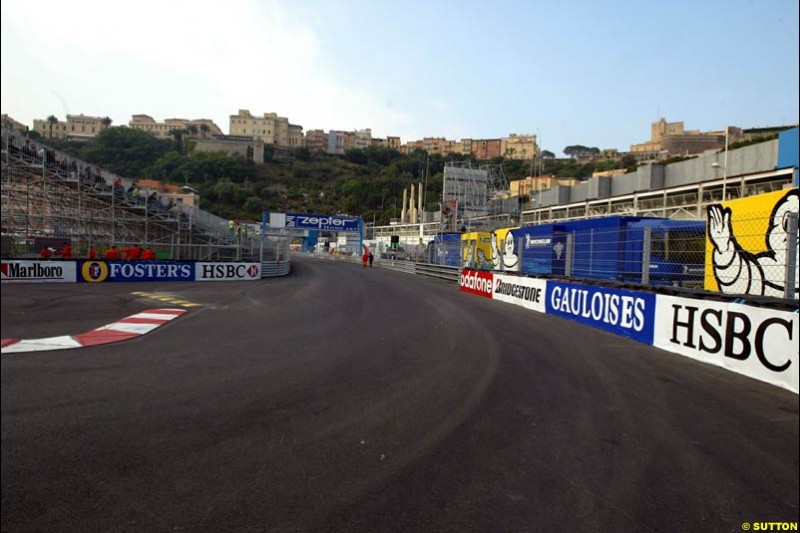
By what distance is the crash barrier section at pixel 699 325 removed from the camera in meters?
5.05

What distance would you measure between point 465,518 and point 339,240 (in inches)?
2766

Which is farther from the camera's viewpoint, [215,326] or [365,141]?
[365,141]

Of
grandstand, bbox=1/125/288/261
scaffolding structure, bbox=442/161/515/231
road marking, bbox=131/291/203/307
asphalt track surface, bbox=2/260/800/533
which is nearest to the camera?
asphalt track surface, bbox=2/260/800/533

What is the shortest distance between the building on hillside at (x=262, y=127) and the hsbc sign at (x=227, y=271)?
148 meters

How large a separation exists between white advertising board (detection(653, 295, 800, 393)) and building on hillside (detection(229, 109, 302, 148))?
6581 inches

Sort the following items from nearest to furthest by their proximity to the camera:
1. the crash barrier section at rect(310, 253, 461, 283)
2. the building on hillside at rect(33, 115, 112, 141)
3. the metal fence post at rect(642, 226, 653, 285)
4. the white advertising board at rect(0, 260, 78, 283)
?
the building on hillside at rect(33, 115, 112, 141)
the metal fence post at rect(642, 226, 653, 285)
the white advertising board at rect(0, 260, 78, 283)
the crash barrier section at rect(310, 253, 461, 283)

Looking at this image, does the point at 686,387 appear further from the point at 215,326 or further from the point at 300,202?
the point at 300,202

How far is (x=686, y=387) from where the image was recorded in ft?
16.8

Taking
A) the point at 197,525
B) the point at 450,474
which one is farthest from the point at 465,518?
the point at 197,525

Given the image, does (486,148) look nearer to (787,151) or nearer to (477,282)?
(787,151)

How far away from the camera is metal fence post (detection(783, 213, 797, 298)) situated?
5.87 meters

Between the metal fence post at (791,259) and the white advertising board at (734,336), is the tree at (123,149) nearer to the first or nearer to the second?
the white advertising board at (734,336)

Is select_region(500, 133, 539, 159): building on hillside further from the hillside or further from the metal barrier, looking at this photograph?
the metal barrier

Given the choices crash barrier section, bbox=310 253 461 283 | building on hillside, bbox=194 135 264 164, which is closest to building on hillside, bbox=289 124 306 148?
building on hillside, bbox=194 135 264 164
